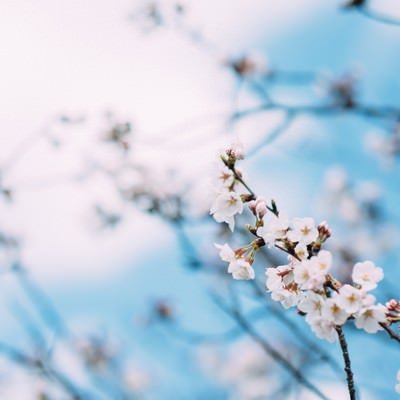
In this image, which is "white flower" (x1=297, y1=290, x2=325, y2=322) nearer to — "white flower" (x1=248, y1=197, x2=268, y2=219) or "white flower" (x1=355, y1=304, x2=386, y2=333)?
"white flower" (x1=355, y1=304, x2=386, y2=333)

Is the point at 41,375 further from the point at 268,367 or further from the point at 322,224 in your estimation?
the point at 268,367

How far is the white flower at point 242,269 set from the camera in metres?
1.85

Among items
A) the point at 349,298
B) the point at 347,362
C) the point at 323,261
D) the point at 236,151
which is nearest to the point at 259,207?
the point at 236,151

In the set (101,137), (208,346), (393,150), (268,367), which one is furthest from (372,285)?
(208,346)

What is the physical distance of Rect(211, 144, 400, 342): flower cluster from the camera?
5.02ft

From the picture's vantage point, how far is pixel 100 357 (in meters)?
6.34

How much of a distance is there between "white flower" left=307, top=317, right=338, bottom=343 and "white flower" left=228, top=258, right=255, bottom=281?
1.10ft

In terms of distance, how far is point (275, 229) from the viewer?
1.69m

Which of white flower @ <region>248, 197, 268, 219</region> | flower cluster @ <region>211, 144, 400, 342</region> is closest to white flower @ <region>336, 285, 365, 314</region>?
flower cluster @ <region>211, 144, 400, 342</region>

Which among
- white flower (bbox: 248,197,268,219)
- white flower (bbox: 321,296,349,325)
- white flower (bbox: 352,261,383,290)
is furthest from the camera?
white flower (bbox: 248,197,268,219)

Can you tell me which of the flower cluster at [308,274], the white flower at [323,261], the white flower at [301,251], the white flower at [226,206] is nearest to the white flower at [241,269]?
the flower cluster at [308,274]

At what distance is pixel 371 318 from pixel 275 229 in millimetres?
380

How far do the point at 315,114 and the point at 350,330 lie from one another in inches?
66.2

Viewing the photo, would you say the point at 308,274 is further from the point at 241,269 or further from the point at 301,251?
the point at 241,269
